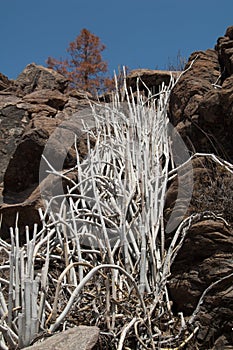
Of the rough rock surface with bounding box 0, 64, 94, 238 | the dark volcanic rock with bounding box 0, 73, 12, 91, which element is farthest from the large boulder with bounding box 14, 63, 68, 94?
the rough rock surface with bounding box 0, 64, 94, 238

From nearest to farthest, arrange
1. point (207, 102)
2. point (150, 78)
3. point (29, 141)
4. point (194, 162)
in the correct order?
1. point (194, 162)
2. point (207, 102)
3. point (29, 141)
4. point (150, 78)

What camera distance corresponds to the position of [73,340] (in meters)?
1.83

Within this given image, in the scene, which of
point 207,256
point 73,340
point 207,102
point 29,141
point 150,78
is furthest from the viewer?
point 150,78

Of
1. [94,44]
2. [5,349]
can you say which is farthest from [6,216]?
[94,44]

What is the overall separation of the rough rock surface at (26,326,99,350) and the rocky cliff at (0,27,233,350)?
1.04 meters

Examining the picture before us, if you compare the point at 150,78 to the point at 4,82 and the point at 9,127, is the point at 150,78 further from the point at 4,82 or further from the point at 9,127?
the point at 4,82

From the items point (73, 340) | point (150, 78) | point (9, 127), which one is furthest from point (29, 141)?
point (73, 340)

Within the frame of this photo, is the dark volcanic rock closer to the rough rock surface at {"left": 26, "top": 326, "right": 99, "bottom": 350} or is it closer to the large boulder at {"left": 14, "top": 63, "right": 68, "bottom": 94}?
the large boulder at {"left": 14, "top": 63, "right": 68, "bottom": 94}

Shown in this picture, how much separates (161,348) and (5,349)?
28.4 inches

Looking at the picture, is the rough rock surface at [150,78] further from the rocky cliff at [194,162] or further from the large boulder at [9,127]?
the large boulder at [9,127]

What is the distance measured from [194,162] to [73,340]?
2.08 meters

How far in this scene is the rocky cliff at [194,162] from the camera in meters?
2.89

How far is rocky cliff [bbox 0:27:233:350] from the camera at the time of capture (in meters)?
2.89

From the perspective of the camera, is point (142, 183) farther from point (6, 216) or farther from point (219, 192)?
point (6, 216)
